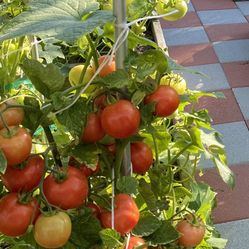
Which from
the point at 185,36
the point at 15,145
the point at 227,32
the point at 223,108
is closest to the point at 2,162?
the point at 15,145

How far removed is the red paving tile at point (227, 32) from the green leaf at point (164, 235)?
7.83 ft

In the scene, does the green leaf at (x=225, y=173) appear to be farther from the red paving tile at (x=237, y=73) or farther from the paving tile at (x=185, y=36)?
the paving tile at (x=185, y=36)

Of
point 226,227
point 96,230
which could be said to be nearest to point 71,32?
point 96,230

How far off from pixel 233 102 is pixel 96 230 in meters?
1.84

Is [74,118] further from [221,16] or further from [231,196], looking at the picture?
[221,16]

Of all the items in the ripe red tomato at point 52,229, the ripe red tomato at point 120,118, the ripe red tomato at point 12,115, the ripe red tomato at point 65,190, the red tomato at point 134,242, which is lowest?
the red tomato at point 134,242

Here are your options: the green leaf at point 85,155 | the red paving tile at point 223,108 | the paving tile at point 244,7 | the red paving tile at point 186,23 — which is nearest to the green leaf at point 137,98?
the green leaf at point 85,155

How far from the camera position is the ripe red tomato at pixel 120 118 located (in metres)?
0.90

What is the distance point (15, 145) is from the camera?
0.84m

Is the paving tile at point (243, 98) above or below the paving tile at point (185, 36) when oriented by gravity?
below

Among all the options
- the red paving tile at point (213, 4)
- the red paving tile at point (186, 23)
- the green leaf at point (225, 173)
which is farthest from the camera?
the red paving tile at point (213, 4)

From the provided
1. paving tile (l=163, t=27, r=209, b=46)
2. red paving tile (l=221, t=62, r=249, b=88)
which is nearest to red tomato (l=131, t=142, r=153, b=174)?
red paving tile (l=221, t=62, r=249, b=88)

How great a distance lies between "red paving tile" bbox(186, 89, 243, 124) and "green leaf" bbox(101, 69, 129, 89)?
1.73 metres

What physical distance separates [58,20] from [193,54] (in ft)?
8.10
